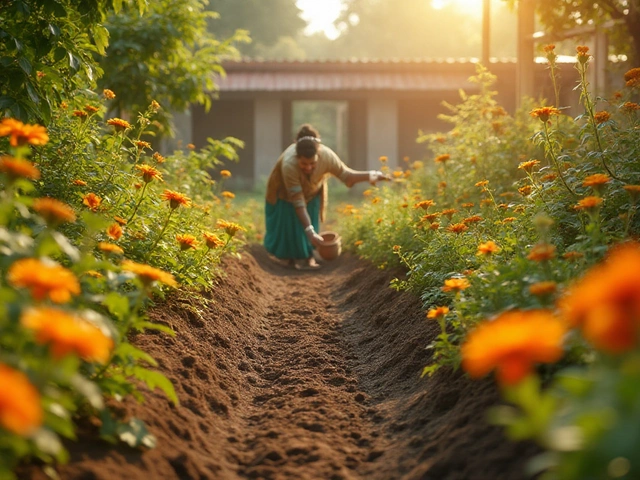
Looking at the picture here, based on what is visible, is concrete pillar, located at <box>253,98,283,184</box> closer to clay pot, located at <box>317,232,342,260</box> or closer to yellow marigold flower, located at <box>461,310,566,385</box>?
clay pot, located at <box>317,232,342,260</box>

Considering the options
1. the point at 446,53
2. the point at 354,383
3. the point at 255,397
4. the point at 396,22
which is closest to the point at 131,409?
the point at 255,397

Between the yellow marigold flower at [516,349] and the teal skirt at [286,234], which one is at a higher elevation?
the yellow marigold flower at [516,349]

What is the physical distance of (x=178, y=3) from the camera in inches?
307

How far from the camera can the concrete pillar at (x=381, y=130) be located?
1673cm

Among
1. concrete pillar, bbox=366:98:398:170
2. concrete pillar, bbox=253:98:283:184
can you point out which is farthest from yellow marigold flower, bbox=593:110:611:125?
concrete pillar, bbox=253:98:283:184

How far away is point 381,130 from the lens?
16.8m

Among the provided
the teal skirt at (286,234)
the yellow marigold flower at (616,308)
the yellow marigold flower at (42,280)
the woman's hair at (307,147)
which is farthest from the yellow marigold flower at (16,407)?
the teal skirt at (286,234)

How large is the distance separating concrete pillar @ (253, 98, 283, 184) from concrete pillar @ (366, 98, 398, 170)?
2073mm

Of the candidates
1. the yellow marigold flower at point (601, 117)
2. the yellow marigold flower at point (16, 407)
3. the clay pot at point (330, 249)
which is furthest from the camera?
the clay pot at point (330, 249)

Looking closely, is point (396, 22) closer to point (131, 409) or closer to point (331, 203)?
point (331, 203)

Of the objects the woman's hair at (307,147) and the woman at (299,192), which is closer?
the woman's hair at (307,147)

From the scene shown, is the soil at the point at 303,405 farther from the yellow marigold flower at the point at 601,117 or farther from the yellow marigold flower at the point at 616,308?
the yellow marigold flower at the point at 601,117

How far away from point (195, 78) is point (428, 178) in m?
2.95

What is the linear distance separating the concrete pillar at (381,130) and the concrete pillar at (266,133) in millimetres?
2073
